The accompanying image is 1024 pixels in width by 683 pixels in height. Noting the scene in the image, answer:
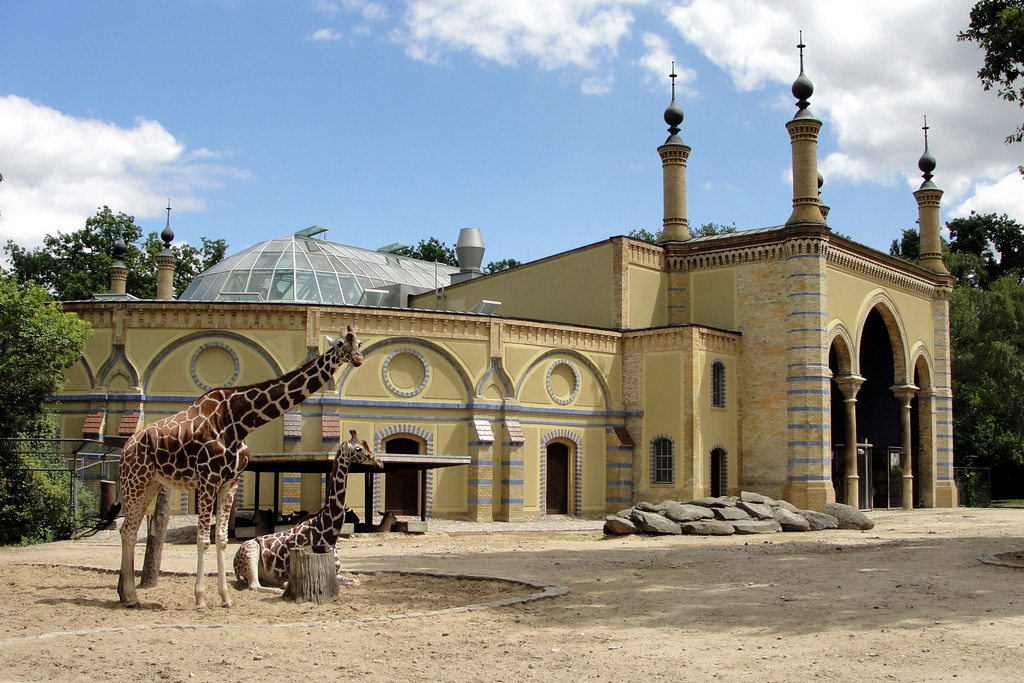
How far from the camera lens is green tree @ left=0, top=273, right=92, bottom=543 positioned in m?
22.5

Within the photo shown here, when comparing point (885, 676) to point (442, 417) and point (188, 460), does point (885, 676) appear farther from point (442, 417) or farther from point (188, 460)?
point (442, 417)

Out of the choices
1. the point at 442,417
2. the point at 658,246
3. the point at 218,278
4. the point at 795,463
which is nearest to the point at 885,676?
the point at 442,417

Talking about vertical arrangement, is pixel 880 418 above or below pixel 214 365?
below

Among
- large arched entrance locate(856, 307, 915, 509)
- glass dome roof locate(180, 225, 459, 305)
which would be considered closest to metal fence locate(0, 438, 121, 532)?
glass dome roof locate(180, 225, 459, 305)

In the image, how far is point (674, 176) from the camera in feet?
122

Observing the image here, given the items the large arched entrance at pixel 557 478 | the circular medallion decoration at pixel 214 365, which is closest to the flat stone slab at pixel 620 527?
the large arched entrance at pixel 557 478

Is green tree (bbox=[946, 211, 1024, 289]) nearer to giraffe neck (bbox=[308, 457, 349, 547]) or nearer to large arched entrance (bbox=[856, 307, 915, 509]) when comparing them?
large arched entrance (bbox=[856, 307, 915, 509])

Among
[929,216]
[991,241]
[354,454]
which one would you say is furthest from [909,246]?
[354,454]

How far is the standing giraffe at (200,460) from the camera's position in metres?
12.6

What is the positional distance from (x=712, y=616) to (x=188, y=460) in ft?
21.5

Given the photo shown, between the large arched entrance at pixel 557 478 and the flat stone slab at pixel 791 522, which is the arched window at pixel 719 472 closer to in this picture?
the large arched entrance at pixel 557 478

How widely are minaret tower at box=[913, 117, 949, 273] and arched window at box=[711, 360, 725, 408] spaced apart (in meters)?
13.6

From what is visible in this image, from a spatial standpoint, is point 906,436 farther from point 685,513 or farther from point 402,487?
point 402,487

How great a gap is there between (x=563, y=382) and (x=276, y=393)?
20022mm
